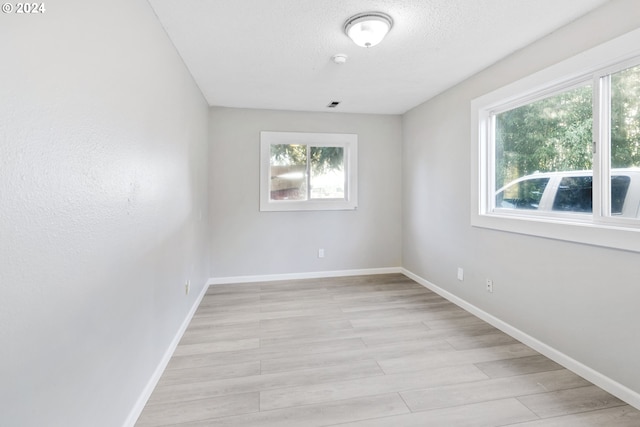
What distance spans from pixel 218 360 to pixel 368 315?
4.81ft

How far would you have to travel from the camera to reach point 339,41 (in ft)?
7.49

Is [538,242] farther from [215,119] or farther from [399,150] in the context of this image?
[215,119]

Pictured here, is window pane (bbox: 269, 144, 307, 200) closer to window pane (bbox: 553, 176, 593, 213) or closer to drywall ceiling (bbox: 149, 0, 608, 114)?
drywall ceiling (bbox: 149, 0, 608, 114)

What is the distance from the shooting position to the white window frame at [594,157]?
176 cm

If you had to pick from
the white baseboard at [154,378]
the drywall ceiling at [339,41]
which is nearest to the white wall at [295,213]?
the drywall ceiling at [339,41]

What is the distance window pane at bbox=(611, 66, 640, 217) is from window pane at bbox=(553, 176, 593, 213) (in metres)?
0.15

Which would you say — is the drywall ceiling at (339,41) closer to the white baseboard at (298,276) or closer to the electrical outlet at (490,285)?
the electrical outlet at (490,285)

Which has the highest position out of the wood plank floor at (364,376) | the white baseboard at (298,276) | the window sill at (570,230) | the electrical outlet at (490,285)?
the window sill at (570,230)

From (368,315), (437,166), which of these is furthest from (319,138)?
(368,315)

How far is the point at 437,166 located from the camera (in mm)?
3584

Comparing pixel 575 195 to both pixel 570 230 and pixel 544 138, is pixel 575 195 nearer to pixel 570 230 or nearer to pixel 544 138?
pixel 570 230

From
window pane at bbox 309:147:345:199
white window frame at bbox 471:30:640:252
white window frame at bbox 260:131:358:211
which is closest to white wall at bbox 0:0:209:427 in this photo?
white window frame at bbox 260:131:358:211

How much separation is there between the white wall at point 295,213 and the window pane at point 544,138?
1.78m

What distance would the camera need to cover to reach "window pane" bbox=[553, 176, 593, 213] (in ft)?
6.70
